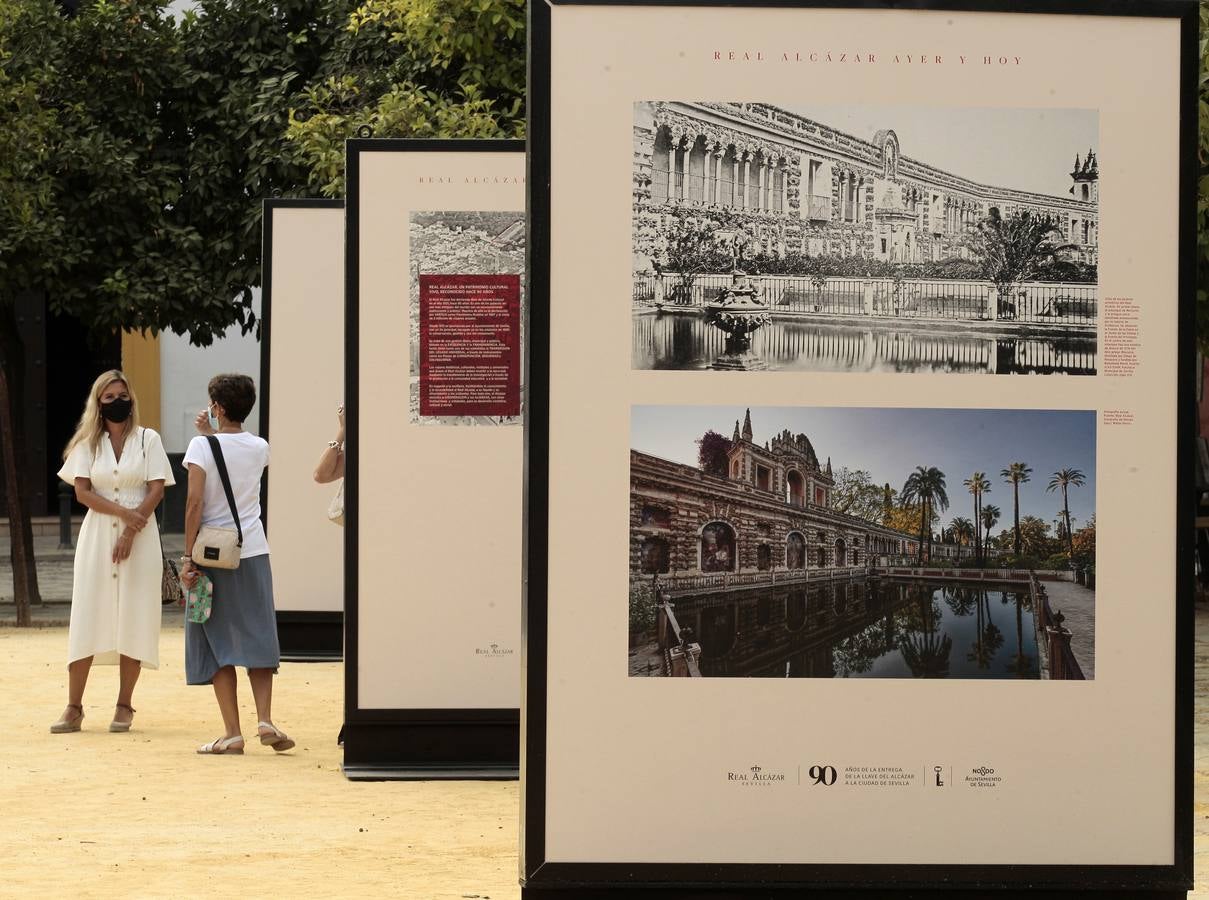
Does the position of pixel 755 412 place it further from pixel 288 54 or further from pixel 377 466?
pixel 288 54

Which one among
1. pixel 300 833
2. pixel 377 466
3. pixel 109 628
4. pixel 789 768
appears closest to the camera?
pixel 789 768

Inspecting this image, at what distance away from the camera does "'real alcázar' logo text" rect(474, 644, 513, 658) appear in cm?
845

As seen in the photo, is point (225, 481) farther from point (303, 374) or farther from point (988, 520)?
point (988, 520)

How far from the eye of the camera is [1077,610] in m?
4.48

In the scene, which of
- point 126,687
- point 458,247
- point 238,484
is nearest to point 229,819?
point 238,484

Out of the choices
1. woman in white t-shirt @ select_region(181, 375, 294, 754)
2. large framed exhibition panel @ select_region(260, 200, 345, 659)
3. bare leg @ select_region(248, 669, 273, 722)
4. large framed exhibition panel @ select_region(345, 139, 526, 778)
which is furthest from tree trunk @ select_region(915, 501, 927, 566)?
large framed exhibition panel @ select_region(260, 200, 345, 659)

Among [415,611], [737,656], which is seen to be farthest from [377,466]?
[737,656]

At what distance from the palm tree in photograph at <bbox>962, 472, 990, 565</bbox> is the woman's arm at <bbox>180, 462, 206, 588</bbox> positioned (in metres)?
5.71

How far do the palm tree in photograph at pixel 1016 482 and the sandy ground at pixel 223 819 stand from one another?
248 centimetres

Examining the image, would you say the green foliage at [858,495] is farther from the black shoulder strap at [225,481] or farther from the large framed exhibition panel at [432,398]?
the black shoulder strap at [225,481]

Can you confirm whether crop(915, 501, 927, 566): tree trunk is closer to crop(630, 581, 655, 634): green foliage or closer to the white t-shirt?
crop(630, 581, 655, 634): green foliage

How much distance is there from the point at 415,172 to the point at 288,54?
10966mm

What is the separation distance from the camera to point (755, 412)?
442 cm

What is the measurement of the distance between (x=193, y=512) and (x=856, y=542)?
5.66m
